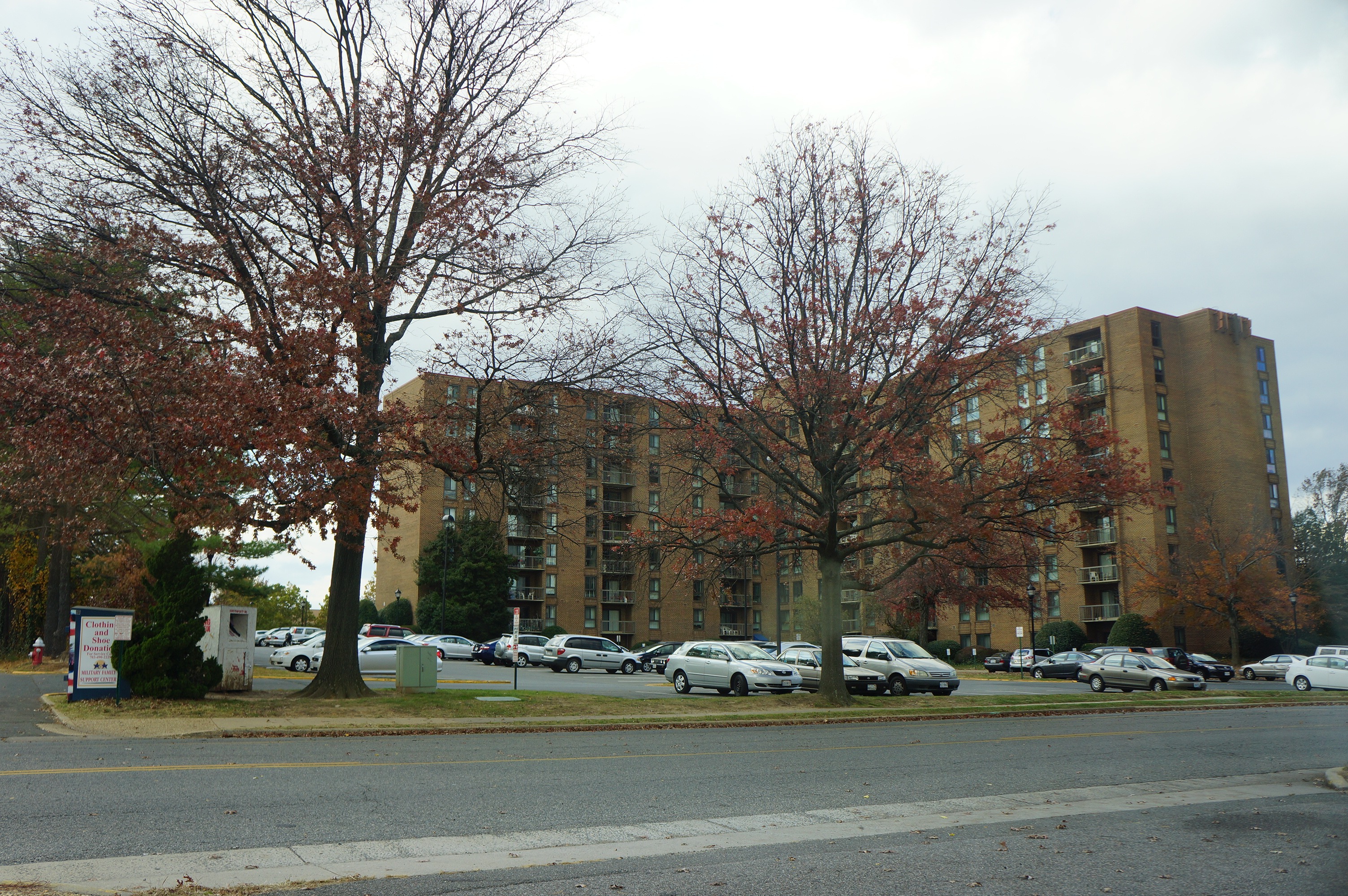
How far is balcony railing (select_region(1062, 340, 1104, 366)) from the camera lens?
2478 inches

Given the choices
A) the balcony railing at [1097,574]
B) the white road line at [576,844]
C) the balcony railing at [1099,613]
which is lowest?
the white road line at [576,844]

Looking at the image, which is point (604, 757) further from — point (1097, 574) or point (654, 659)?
point (1097, 574)

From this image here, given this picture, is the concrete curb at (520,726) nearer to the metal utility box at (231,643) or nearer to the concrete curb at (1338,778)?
the metal utility box at (231,643)

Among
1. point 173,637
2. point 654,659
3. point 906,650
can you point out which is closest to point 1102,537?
point 654,659

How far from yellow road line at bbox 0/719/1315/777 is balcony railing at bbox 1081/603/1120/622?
46.7m

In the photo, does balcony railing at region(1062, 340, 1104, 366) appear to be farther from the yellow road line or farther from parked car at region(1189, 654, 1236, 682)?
the yellow road line

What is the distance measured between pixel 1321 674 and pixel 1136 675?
23.1ft

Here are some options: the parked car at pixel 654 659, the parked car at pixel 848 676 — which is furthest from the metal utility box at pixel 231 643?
the parked car at pixel 654 659

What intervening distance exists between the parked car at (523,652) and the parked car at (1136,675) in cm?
2414

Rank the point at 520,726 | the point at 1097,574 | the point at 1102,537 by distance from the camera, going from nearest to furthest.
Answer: the point at 520,726 < the point at 1102,537 < the point at 1097,574

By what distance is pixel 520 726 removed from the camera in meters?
18.6

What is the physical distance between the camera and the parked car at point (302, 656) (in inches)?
1590

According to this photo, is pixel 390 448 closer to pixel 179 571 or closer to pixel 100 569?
pixel 179 571

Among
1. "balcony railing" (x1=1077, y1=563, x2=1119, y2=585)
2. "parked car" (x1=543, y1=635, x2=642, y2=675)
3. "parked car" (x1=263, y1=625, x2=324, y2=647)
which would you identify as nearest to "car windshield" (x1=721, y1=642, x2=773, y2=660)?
"parked car" (x1=543, y1=635, x2=642, y2=675)
